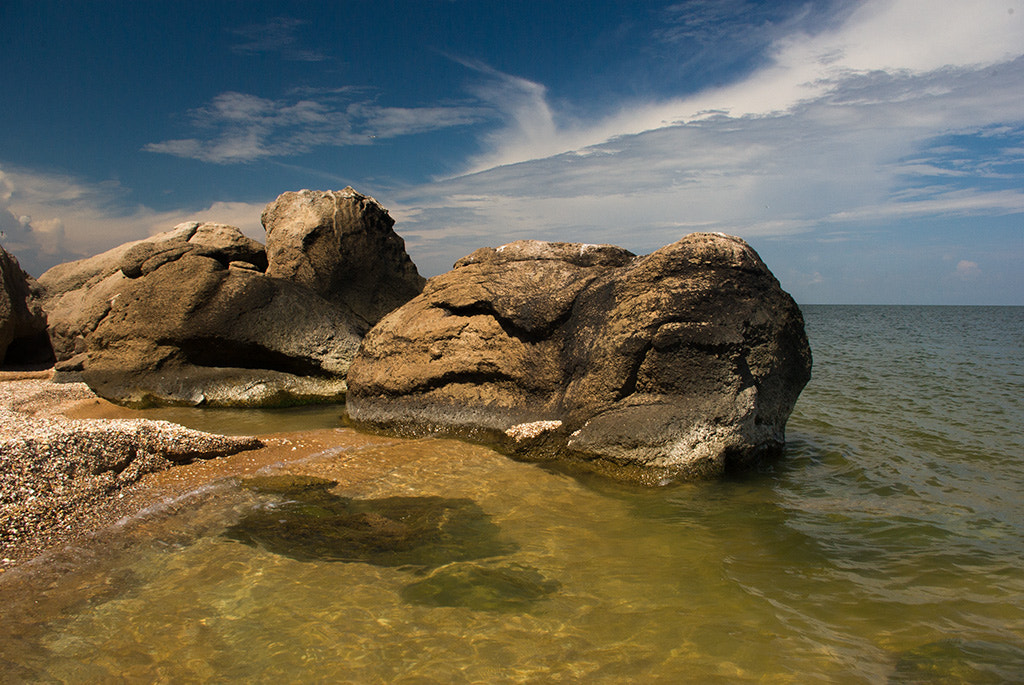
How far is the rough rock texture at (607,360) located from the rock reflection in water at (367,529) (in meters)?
2.04

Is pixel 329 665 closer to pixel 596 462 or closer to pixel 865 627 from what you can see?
pixel 865 627

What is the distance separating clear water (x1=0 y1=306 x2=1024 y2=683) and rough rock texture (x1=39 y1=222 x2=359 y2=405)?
4823mm

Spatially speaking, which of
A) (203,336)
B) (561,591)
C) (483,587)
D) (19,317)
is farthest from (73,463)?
(19,317)

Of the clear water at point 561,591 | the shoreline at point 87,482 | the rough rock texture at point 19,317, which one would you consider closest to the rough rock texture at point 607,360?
the clear water at point 561,591

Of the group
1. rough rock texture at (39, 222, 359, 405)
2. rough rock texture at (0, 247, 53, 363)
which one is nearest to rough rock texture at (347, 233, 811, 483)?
rough rock texture at (39, 222, 359, 405)

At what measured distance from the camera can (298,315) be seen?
11.2 metres

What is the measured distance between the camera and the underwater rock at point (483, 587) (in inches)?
148

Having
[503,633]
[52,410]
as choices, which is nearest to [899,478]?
[503,633]

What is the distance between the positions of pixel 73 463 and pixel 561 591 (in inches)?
165

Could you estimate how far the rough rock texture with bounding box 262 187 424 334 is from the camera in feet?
45.7

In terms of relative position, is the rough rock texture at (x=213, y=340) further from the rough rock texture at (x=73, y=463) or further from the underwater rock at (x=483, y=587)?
the underwater rock at (x=483, y=587)

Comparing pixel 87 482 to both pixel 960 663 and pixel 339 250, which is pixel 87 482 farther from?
pixel 339 250

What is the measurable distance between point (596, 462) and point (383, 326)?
4307 millimetres

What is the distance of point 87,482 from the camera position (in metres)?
5.19
